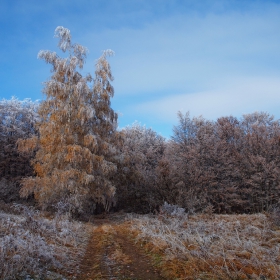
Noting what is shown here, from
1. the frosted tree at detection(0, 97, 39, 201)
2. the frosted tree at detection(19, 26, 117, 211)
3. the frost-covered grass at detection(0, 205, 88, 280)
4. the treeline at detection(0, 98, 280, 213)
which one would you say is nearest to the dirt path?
the frost-covered grass at detection(0, 205, 88, 280)

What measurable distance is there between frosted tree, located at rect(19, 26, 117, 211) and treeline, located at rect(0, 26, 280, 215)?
0.17 feet

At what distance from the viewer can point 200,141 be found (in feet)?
69.1

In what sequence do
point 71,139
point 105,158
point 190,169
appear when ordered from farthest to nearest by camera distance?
point 190,169 → point 105,158 → point 71,139

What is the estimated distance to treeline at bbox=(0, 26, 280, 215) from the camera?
13.1 meters

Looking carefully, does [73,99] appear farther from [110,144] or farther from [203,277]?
[203,277]

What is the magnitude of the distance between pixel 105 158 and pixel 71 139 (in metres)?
2.59

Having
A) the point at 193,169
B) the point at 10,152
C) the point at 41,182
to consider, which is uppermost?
the point at 10,152

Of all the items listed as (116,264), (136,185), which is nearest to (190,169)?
(136,185)

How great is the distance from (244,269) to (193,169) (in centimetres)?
1516

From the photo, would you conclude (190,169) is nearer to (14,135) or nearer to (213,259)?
(213,259)

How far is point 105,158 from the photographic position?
15.0 m

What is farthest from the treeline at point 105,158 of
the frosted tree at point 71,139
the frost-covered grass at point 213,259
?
the frost-covered grass at point 213,259

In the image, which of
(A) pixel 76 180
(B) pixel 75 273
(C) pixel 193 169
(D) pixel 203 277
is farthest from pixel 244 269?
(C) pixel 193 169

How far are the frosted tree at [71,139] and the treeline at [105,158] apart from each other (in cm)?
5
